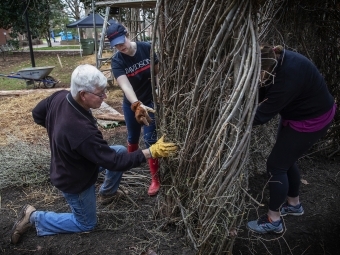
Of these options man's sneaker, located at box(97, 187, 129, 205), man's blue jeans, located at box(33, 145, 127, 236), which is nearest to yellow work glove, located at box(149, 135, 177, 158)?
man's blue jeans, located at box(33, 145, 127, 236)

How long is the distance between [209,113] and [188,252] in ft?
3.38

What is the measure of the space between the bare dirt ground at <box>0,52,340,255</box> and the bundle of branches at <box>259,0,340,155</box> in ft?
3.83

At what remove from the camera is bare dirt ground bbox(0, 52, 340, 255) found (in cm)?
265

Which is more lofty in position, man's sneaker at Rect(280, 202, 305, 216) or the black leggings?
the black leggings

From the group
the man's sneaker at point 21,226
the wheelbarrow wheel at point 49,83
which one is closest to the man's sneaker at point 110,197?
the man's sneaker at point 21,226

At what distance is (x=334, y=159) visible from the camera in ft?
14.1

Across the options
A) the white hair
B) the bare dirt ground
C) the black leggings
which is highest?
the white hair

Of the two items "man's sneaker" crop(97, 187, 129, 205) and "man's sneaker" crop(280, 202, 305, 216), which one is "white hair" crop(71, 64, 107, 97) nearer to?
"man's sneaker" crop(97, 187, 129, 205)

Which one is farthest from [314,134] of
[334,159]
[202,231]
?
[334,159]

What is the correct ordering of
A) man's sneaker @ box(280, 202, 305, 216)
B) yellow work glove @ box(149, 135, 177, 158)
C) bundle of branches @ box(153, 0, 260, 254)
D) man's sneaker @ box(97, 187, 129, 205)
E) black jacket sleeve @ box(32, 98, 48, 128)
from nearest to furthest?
bundle of branches @ box(153, 0, 260, 254) → yellow work glove @ box(149, 135, 177, 158) → black jacket sleeve @ box(32, 98, 48, 128) → man's sneaker @ box(280, 202, 305, 216) → man's sneaker @ box(97, 187, 129, 205)

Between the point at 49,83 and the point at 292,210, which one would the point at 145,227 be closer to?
the point at 292,210

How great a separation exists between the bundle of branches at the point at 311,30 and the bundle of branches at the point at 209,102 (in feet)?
4.26

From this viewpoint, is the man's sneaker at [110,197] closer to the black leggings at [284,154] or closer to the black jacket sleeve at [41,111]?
the black jacket sleeve at [41,111]

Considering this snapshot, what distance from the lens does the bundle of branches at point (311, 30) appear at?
3.35 meters
